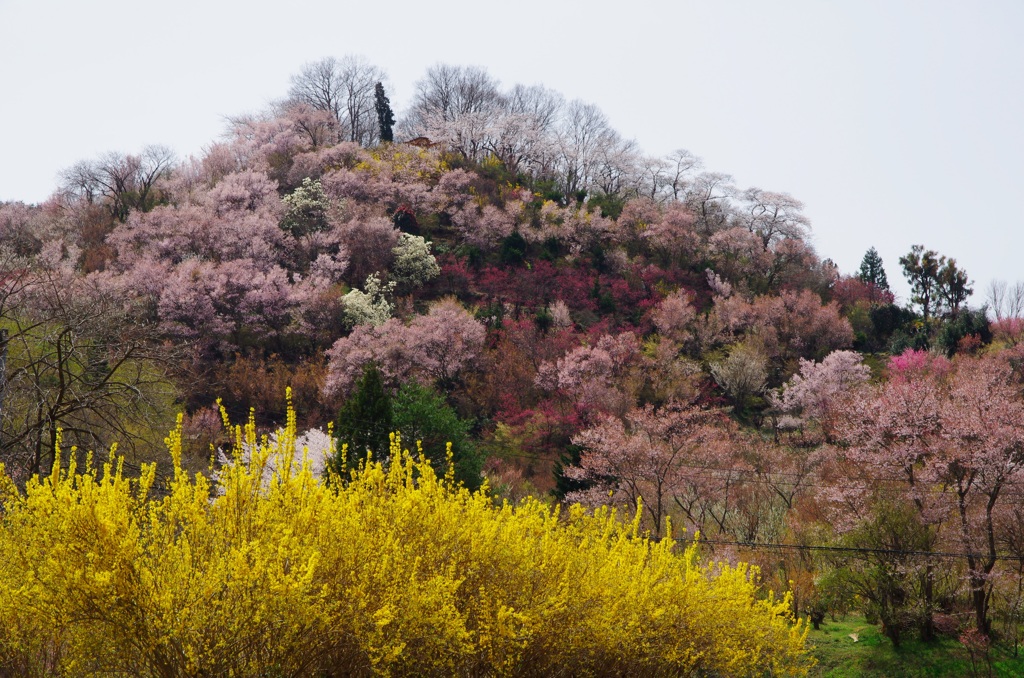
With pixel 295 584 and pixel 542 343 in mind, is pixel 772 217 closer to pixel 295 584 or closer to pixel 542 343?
pixel 542 343

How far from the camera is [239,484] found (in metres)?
5.62

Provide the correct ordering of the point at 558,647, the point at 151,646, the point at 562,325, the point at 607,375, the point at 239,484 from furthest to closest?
the point at 562,325, the point at 607,375, the point at 558,647, the point at 239,484, the point at 151,646

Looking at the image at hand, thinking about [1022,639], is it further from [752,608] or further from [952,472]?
[752,608]

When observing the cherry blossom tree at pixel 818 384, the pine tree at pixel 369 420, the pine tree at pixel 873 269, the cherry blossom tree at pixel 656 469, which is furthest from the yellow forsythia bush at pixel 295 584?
the pine tree at pixel 873 269

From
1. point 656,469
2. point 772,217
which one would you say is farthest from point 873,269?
point 656,469

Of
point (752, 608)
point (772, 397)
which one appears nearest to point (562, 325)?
point (772, 397)

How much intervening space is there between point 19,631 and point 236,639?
181 centimetres

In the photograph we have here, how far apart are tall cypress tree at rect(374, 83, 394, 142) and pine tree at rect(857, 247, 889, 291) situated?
44.8m

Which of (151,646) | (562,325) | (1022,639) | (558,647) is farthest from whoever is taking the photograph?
(562,325)

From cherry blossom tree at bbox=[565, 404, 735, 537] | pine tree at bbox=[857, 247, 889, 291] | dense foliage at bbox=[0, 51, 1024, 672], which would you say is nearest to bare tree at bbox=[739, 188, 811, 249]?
dense foliage at bbox=[0, 51, 1024, 672]

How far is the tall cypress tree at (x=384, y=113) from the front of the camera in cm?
6700

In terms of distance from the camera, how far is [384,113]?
67.6 meters

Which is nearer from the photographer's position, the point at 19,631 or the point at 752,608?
the point at 19,631

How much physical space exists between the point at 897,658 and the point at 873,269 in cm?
5893
